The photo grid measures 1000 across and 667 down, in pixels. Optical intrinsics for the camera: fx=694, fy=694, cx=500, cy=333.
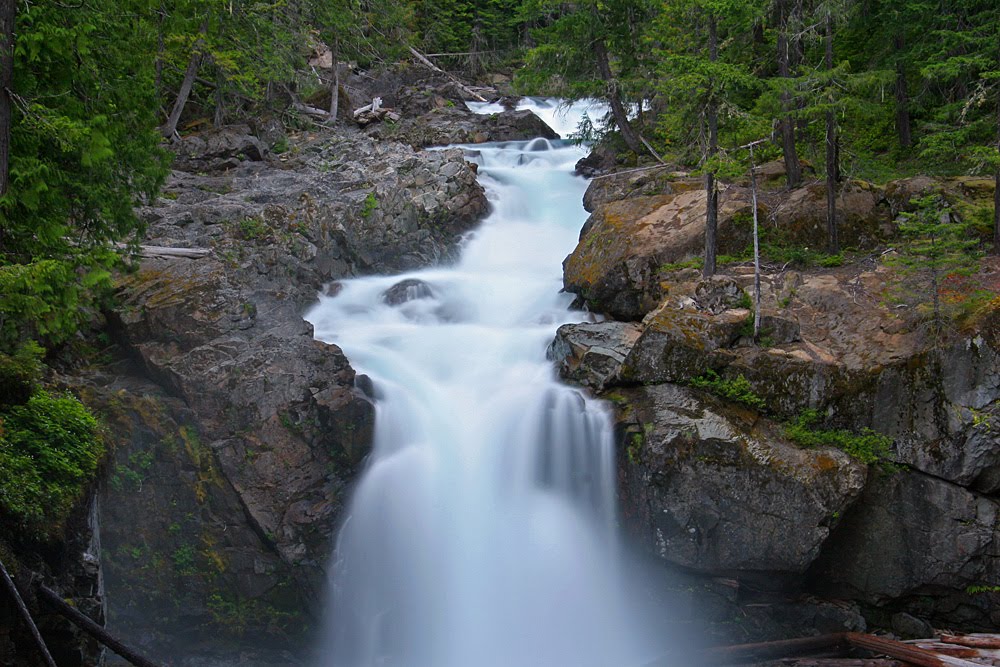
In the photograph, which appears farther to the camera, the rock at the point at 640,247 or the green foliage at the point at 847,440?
the rock at the point at 640,247

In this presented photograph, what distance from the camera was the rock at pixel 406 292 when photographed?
15.1 m

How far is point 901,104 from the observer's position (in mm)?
15641

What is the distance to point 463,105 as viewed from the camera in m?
28.2

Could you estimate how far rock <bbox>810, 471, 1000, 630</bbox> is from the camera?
9508mm

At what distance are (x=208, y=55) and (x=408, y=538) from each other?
16.1m

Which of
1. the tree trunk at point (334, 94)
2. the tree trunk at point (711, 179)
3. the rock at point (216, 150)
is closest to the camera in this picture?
the tree trunk at point (711, 179)

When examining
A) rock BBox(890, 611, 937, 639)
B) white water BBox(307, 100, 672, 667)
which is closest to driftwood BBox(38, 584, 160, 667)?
white water BBox(307, 100, 672, 667)

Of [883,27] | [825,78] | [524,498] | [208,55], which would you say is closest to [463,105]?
[208,55]

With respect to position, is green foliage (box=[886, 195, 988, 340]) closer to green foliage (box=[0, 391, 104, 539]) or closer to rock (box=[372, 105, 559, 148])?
green foliage (box=[0, 391, 104, 539])

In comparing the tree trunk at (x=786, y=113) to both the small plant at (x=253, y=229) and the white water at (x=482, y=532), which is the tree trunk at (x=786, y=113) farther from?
the small plant at (x=253, y=229)

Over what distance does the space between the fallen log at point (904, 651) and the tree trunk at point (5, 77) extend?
11450 millimetres

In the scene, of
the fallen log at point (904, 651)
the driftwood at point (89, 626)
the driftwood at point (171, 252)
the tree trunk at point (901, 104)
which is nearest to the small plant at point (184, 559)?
the driftwood at point (89, 626)

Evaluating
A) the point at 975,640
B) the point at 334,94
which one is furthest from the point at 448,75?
the point at 975,640

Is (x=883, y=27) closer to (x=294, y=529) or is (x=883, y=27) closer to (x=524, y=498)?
(x=524, y=498)
